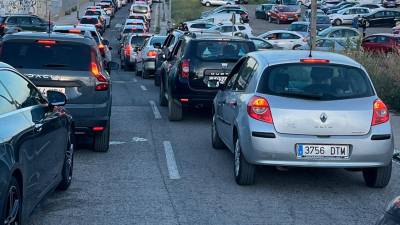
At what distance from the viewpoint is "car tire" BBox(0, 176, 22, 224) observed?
6.12 m

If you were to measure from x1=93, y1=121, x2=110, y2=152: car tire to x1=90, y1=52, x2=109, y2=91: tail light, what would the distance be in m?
0.57

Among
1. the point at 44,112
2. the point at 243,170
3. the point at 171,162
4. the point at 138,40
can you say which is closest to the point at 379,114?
the point at 243,170

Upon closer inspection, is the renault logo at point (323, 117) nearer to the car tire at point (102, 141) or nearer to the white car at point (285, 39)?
the car tire at point (102, 141)

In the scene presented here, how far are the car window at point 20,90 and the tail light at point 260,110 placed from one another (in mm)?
2460

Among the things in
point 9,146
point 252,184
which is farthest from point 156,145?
point 9,146

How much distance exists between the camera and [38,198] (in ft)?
24.5

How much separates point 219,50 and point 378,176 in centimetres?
643

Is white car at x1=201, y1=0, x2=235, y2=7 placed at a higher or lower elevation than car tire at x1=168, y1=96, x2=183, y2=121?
lower

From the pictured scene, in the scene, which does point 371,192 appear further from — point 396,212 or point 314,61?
point 396,212

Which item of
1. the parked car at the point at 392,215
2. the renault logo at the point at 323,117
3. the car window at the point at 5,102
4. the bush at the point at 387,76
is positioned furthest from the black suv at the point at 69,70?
the bush at the point at 387,76

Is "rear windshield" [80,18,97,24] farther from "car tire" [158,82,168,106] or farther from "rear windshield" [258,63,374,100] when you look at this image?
"rear windshield" [258,63,374,100]

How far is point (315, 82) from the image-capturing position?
9.59 m

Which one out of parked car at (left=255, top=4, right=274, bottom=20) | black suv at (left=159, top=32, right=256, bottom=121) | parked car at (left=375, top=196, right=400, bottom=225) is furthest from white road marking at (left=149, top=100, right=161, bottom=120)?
parked car at (left=255, top=4, right=274, bottom=20)

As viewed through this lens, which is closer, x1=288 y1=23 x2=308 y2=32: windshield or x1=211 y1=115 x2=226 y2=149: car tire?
x1=211 y1=115 x2=226 y2=149: car tire
